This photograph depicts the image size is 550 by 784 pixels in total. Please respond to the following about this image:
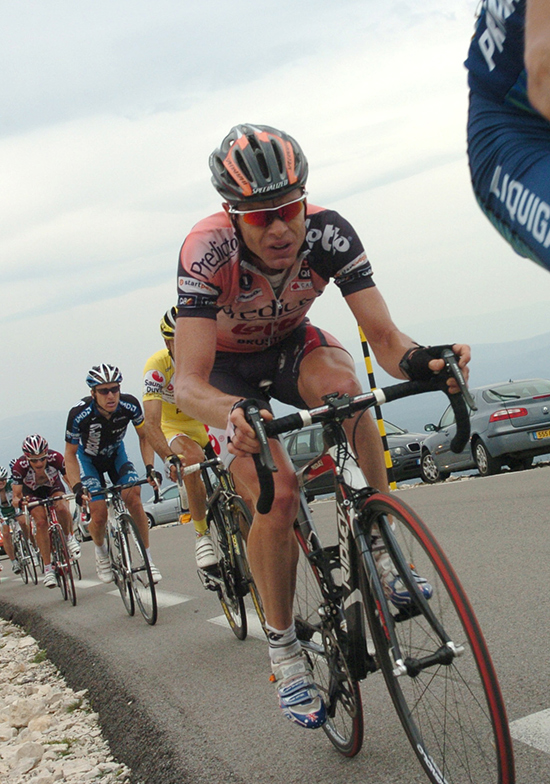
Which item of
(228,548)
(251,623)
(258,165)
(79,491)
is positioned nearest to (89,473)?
(79,491)

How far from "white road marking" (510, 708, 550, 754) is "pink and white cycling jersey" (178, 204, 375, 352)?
5.92ft

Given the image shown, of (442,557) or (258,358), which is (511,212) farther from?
(258,358)

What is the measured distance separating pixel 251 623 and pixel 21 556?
975cm

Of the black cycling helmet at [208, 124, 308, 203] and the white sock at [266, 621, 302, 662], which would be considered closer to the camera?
the black cycling helmet at [208, 124, 308, 203]

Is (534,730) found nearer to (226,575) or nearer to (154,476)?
(226,575)

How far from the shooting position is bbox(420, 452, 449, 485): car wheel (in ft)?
56.4

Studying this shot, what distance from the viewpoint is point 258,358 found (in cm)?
410

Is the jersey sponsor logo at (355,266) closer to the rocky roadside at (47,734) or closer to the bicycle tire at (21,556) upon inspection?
the rocky roadside at (47,734)

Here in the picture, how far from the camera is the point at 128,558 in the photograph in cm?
824

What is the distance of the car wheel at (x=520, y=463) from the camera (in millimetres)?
15356

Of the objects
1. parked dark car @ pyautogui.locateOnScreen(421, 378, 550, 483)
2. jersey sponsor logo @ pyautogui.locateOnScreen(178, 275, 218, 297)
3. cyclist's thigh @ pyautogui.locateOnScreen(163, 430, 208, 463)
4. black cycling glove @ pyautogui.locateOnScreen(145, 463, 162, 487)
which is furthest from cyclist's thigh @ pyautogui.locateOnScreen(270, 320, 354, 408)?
parked dark car @ pyautogui.locateOnScreen(421, 378, 550, 483)

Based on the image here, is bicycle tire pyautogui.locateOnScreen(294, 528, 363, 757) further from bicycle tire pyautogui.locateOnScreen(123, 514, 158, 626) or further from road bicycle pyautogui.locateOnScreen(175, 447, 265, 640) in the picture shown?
bicycle tire pyautogui.locateOnScreen(123, 514, 158, 626)

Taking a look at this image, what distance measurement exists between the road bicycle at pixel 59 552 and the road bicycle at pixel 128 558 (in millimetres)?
789

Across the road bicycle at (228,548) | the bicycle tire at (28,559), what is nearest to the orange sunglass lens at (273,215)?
the road bicycle at (228,548)
